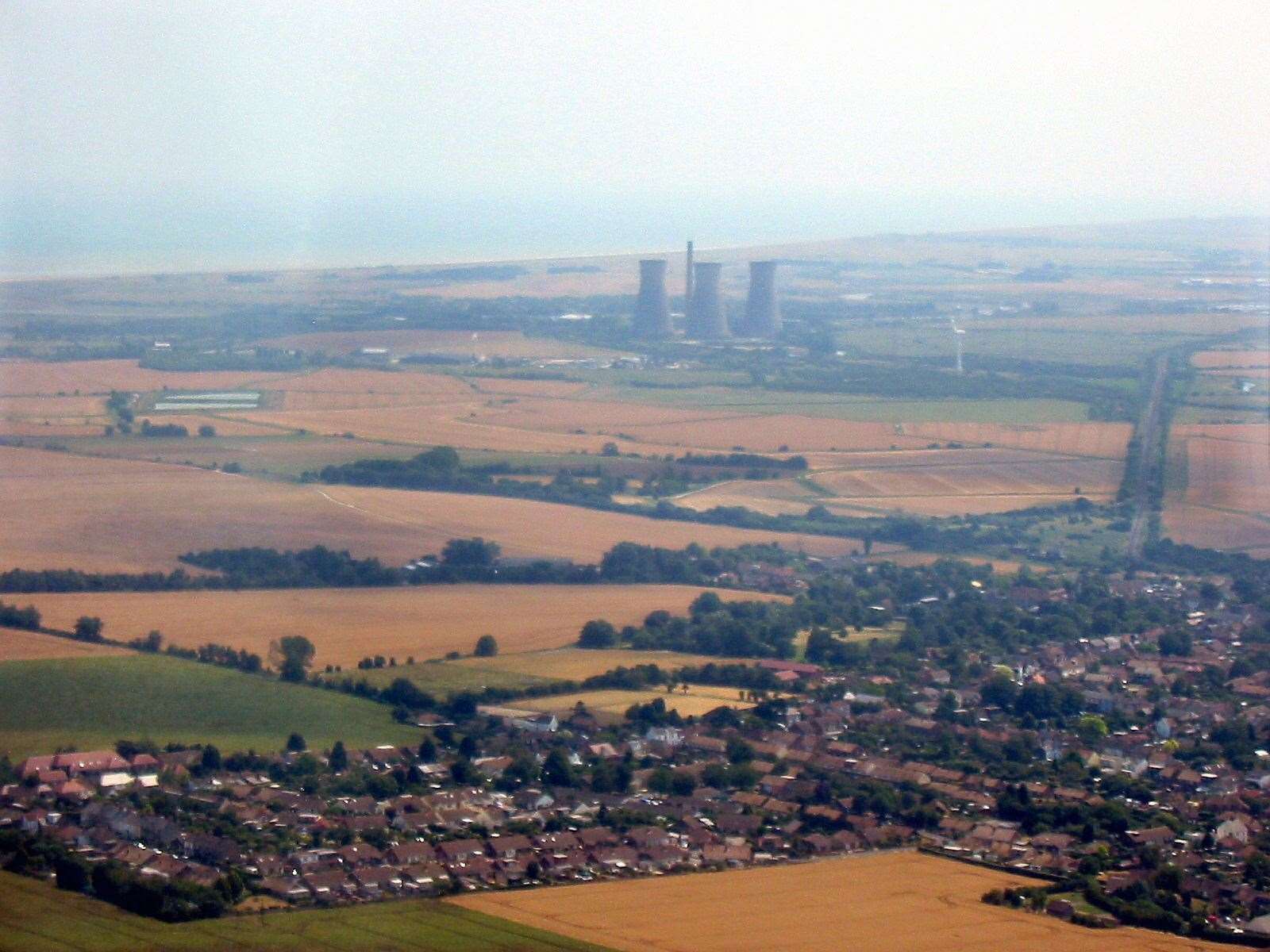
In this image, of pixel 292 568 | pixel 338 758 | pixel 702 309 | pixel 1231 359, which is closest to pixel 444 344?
pixel 702 309

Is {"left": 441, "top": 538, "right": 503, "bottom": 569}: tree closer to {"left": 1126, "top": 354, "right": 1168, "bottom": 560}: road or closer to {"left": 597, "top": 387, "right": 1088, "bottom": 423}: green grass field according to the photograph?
{"left": 1126, "top": 354, "right": 1168, "bottom": 560}: road

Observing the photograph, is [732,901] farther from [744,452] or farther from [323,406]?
[323,406]

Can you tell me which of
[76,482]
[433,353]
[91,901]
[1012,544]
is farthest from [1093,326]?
[91,901]

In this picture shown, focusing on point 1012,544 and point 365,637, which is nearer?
point 365,637

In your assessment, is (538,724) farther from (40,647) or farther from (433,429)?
(433,429)

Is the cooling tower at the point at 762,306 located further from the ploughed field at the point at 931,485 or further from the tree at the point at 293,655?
the tree at the point at 293,655
